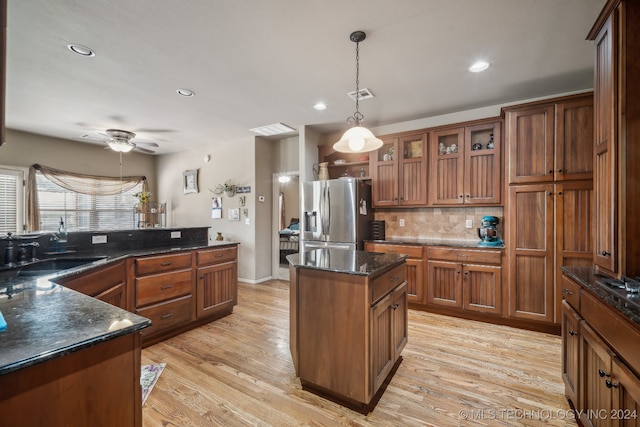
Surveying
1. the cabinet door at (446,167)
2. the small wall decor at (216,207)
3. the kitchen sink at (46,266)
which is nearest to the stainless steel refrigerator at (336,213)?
the cabinet door at (446,167)

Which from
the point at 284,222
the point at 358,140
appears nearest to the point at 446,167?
the point at 358,140

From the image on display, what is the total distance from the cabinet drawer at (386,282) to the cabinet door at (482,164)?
1856mm

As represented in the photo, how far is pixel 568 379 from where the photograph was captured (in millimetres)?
1748

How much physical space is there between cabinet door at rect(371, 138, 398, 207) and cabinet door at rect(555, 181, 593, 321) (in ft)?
5.93

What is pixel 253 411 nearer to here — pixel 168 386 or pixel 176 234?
pixel 168 386

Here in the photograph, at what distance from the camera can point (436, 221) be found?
13.1ft

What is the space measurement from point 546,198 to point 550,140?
2.02 feet

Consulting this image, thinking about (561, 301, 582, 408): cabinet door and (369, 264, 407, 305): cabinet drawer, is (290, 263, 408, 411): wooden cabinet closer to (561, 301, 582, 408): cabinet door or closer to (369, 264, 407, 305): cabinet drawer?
(369, 264, 407, 305): cabinet drawer

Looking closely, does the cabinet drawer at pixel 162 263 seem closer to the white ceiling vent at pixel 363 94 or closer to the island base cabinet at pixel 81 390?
the island base cabinet at pixel 81 390

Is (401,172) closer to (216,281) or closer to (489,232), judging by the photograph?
(489,232)

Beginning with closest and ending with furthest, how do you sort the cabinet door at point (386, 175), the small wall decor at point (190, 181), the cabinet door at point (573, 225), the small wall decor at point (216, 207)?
the cabinet door at point (573, 225) → the cabinet door at point (386, 175) → the small wall decor at point (216, 207) → the small wall decor at point (190, 181)

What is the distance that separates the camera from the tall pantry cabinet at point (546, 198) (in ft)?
9.23

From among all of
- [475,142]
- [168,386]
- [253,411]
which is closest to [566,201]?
[475,142]

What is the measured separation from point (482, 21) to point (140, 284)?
11.6ft
